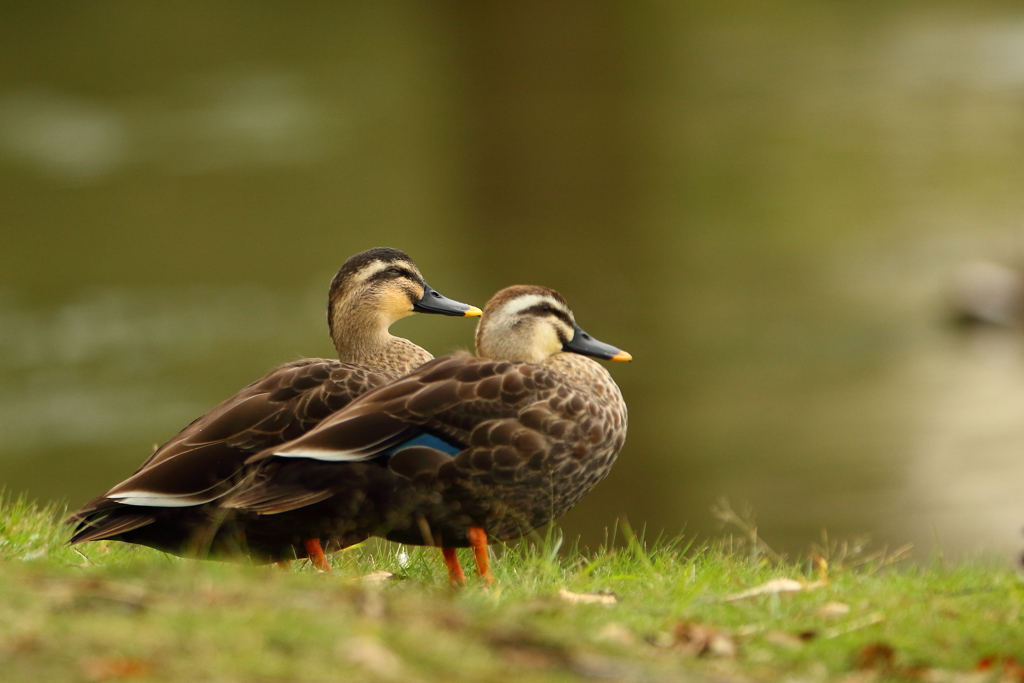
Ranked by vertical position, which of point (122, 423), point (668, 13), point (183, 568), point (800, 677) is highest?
point (668, 13)

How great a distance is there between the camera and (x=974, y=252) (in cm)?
3591

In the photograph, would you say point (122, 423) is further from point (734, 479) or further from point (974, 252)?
point (974, 252)

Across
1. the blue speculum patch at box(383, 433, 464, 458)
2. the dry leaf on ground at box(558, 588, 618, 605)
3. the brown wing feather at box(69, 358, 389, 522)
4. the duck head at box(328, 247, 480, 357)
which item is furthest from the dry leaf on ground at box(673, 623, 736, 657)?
the duck head at box(328, 247, 480, 357)

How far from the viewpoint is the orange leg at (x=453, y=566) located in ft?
17.4

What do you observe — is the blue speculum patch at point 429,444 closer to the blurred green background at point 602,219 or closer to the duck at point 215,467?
the duck at point 215,467

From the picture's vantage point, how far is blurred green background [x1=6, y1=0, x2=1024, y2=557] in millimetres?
20297

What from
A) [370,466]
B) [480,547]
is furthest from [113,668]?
[480,547]

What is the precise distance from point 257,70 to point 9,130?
17426 millimetres

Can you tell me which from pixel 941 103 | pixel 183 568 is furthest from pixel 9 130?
pixel 183 568

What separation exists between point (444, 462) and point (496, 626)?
1381 mm

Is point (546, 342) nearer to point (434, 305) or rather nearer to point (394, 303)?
point (434, 305)

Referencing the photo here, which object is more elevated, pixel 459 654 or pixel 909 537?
pixel 459 654

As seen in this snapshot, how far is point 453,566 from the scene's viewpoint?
538 cm

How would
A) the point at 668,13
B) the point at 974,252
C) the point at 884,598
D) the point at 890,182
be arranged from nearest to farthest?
the point at 884,598, the point at 974,252, the point at 890,182, the point at 668,13
